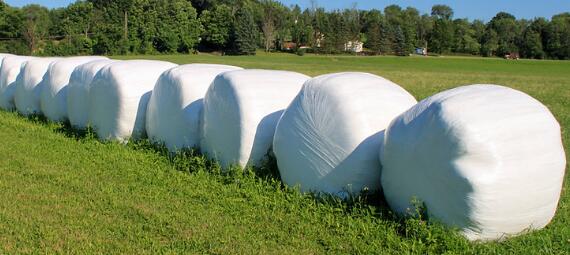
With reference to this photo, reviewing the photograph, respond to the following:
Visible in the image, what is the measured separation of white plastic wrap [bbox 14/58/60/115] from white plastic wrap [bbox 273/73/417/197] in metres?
7.53

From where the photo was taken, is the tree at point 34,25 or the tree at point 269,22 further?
the tree at point 269,22

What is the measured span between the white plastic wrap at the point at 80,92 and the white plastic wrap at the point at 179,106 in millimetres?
1844

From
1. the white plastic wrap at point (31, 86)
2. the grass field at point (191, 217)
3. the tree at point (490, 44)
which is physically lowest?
the tree at point (490, 44)

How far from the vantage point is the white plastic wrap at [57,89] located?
10.4 metres

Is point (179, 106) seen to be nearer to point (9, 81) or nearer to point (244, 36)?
point (9, 81)

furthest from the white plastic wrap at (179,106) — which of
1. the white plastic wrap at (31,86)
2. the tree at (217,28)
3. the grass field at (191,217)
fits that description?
the tree at (217,28)

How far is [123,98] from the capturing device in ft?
27.0

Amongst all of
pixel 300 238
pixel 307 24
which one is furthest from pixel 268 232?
pixel 307 24

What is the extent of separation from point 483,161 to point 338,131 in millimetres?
1429

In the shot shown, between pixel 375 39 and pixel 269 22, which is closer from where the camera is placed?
pixel 375 39

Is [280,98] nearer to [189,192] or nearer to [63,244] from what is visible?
[189,192]

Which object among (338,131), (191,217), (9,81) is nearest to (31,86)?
(9,81)

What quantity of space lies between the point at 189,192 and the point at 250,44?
3718 inches

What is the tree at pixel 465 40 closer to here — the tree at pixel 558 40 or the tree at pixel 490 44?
the tree at pixel 490 44
